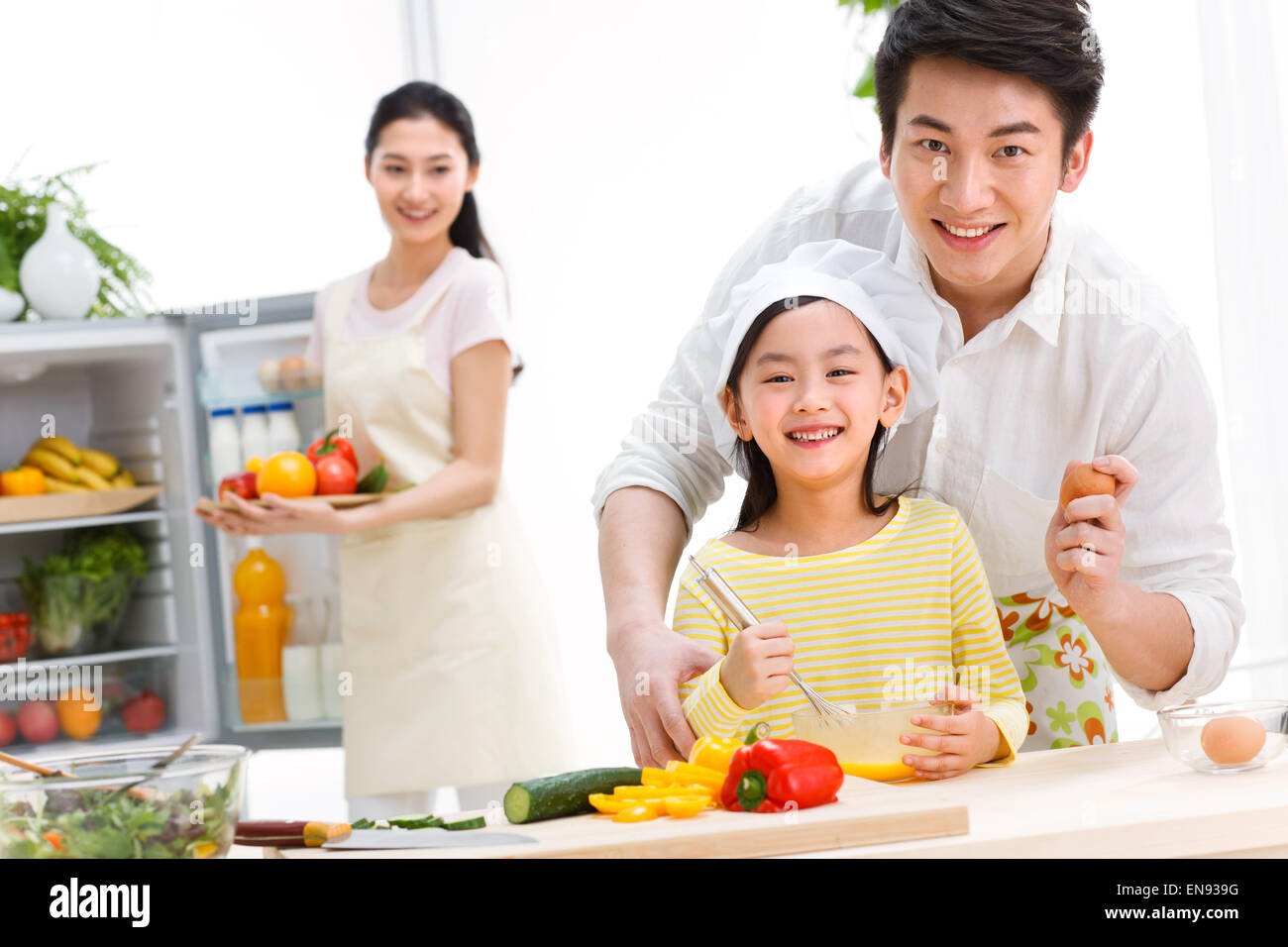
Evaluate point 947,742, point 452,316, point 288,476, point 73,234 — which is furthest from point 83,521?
point 947,742

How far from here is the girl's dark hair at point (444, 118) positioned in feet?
8.14

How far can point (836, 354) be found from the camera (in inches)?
53.3

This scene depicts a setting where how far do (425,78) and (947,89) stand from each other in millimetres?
2688

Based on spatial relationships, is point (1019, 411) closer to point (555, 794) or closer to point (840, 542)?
point (840, 542)

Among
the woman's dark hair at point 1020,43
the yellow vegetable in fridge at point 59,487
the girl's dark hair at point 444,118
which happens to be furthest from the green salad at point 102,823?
the yellow vegetable in fridge at point 59,487

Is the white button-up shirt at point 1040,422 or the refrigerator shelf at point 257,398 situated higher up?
the refrigerator shelf at point 257,398

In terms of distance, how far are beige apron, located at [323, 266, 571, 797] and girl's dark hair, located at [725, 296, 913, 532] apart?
1004 millimetres

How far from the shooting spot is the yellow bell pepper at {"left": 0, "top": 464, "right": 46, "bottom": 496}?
2977 mm

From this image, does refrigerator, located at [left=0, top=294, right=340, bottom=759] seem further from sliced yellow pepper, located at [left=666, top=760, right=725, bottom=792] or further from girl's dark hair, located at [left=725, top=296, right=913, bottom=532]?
sliced yellow pepper, located at [left=666, top=760, right=725, bottom=792]

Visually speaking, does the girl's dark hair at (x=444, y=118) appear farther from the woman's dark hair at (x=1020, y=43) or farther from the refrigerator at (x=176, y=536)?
the woman's dark hair at (x=1020, y=43)

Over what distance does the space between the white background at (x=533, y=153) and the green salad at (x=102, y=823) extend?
259 centimetres
